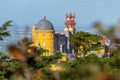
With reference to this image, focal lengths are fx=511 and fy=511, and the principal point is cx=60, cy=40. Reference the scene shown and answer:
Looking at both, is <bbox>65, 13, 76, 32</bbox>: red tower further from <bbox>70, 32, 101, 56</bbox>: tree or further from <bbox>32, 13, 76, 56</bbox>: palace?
<bbox>70, 32, 101, 56</bbox>: tree

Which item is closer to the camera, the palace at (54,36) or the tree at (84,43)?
the tree at (84,43)

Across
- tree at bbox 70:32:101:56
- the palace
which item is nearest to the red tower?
the palace

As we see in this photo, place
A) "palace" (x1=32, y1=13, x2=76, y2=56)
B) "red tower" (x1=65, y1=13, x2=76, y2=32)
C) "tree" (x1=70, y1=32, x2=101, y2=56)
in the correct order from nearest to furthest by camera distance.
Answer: "tree" (x1=70, y1=32, x2=101, y2=56), "palace" (x1=32, y1=13, x2=76, y2=56), "red tower" (x1=65, y1=13, x2=76, y2=32)

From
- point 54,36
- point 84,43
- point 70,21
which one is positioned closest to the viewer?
point 84,43

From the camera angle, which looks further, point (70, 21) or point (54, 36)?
point (70, 21)

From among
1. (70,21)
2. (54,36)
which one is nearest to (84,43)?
(54,36)

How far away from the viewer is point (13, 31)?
1949 mm

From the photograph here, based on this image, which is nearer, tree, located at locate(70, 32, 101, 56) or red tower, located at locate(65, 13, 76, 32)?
tree, located at locate(70, 32, 101, 56)

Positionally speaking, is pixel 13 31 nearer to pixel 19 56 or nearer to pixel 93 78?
pixel 19 56

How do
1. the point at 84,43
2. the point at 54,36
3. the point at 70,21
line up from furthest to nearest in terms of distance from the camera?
the point at 70,21 < the point at 54,36 < the point at 84,43

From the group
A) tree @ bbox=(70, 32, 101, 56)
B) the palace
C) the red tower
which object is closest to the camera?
tree @ bbox=(70, 32, 101, 56)

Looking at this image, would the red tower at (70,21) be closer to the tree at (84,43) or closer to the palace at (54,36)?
the palace at (54,36)

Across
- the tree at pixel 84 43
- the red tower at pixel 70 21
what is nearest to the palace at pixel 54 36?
the red tower at pixel 70 21

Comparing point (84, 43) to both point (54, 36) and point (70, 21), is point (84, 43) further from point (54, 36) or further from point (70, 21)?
point (70, 21)
